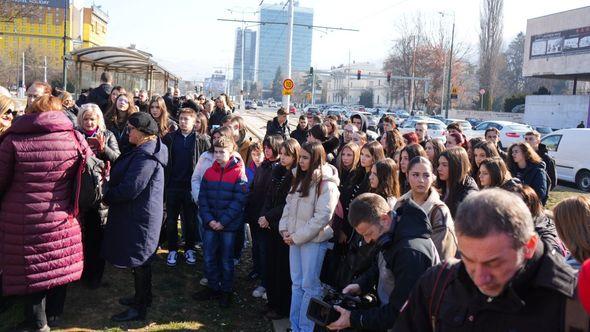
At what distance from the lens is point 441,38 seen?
193 ft

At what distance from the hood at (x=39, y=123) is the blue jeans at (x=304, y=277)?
7.71 feet

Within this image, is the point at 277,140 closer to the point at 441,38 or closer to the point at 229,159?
the point at 229,159

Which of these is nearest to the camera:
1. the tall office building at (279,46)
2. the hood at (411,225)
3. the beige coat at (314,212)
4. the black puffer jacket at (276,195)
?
the hood at (411,225)

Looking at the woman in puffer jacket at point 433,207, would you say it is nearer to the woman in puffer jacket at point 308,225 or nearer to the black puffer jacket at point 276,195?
the woman in puffer jacket at point 308,225

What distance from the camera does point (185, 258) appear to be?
714cm

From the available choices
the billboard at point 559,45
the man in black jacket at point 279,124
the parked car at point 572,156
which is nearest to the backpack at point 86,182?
the man in black jacket at point 279,124

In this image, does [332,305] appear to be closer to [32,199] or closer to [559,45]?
[32,199]

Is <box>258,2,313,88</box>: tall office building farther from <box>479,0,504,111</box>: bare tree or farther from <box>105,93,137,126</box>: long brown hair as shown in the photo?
<box>105,93,137,126</box>: long brown hair

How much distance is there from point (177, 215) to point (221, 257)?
1.39m

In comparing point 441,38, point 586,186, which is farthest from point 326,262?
point 441,38

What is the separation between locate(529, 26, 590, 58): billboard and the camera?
126 ft

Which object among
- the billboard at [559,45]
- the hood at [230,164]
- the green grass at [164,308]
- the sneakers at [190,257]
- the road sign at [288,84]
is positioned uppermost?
the billboard at [559,45]

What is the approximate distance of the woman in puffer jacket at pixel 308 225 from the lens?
5.00m

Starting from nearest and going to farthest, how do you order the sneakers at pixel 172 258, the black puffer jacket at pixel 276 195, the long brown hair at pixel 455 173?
the long brown hair at pixel 455 173 → the black puffer jacket at pixel 276 195 → the sneakers at pixel 172 258
